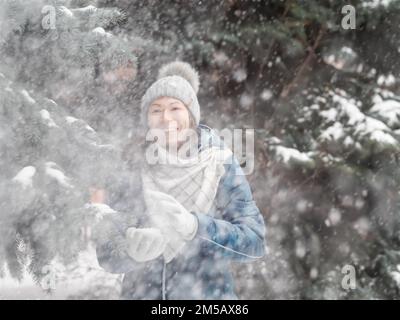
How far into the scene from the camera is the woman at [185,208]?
110 inches

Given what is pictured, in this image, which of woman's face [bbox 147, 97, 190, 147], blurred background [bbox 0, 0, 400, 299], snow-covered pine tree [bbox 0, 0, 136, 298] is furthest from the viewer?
blurred background [bbox 0, 0, 400, 299]

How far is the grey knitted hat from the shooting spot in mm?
2910

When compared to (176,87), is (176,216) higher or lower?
lower

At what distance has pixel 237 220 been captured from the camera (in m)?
2.89

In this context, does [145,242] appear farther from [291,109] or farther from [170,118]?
[291,109]

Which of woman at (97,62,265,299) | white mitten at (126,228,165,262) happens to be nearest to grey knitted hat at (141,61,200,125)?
woman at (97,62,265,299)

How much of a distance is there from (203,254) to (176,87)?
34.6 inches

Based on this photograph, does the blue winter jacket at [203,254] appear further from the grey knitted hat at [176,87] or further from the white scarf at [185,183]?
the grey knitted hat at [176,87]

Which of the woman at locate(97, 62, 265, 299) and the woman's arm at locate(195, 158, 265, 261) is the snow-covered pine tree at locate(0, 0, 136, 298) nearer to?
the woman at locate(97, 62, 265, 299)

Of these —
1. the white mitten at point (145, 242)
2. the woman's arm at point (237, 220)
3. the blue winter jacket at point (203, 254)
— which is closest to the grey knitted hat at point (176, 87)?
the blue winter jacket at point (203, 254)

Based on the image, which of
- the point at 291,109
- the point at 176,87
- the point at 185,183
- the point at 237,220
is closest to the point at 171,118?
the point at 176,87
